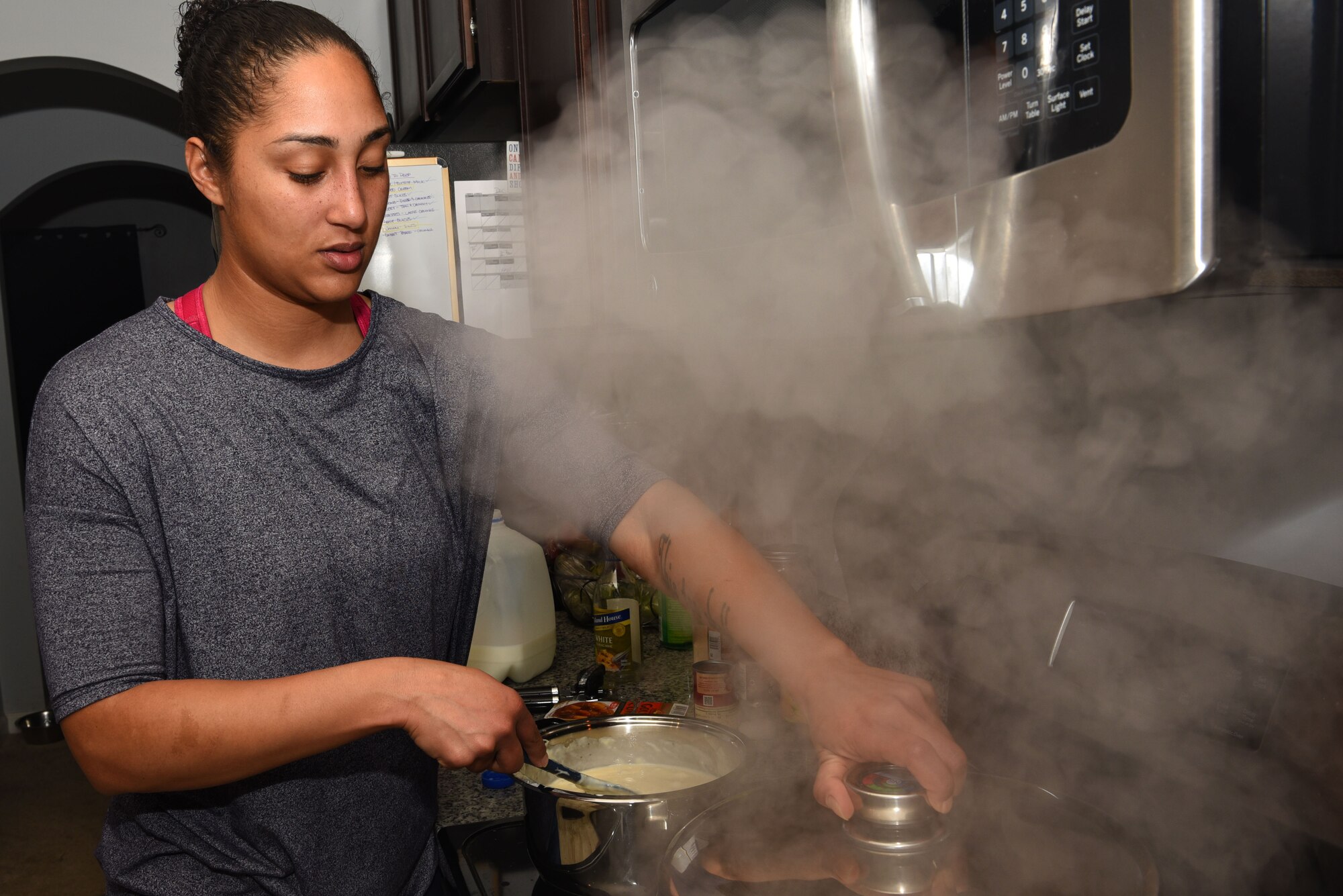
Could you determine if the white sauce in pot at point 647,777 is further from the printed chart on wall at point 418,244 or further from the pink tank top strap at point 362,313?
the printed chart on wall at point 418,244

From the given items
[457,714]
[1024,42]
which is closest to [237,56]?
[457,714]

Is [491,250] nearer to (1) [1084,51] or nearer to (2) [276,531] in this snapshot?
(2) [276,531]

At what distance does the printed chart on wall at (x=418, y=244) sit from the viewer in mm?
2518

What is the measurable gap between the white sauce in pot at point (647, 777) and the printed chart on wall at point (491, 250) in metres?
1.45

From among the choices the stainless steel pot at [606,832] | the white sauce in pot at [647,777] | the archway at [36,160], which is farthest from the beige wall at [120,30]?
the stainless steel pot at [606,832]

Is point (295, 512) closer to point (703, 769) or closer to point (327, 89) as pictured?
point (327, 89)

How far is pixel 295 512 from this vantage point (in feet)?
3.50

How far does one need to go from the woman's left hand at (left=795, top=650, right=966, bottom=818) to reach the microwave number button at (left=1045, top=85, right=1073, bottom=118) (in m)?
0.51

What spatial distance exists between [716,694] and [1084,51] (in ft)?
4.09

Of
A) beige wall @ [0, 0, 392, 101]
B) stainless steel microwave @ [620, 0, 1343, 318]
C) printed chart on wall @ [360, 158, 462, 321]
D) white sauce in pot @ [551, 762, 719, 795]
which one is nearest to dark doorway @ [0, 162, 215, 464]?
beige wall @ [0, 0, 392, 101]

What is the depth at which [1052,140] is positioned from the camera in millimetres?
482

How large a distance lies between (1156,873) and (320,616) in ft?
2.79

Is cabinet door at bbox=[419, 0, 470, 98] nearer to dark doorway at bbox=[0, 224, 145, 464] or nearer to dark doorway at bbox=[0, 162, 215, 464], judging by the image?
dark doorway at bbox=[0, 162, 215, 464]

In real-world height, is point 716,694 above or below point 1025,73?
below
